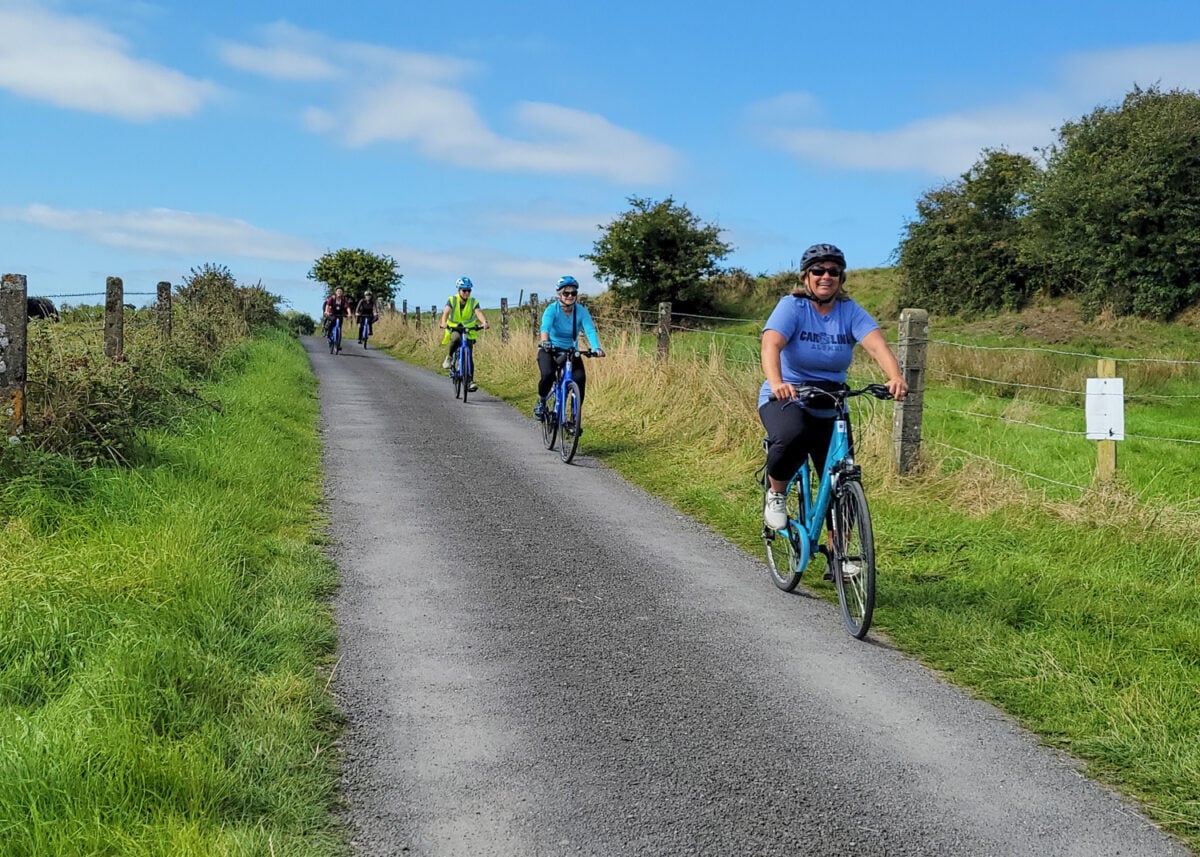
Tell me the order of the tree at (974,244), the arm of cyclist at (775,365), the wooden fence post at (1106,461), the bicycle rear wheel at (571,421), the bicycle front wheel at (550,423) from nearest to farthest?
the arm of cyclist at (775,365) < the wooden fence post at (1106,461) < the bicycle rear wheel at (571,421) < the bicycle front wheel at (550,423) < the tree at (974,244)

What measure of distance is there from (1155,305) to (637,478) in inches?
1306

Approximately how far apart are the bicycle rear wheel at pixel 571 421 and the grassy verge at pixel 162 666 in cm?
364

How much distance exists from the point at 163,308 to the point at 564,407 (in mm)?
7655

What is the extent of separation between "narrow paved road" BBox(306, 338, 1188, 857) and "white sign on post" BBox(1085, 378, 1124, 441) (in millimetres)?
3713

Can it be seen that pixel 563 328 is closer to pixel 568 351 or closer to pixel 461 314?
pixel 568 351

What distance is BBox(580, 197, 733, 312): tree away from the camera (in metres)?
52.3

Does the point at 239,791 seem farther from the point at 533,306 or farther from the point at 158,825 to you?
the point at 533,306

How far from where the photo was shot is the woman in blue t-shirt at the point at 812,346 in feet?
18.9

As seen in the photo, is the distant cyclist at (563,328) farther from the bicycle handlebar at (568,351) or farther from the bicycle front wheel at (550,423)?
the bicycle front wheel at (550,423)

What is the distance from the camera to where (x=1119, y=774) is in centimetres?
383

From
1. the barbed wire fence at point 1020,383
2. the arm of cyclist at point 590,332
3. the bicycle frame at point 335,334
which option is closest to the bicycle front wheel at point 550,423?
the arm of cyclist at point 590,332

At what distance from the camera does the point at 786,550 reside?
21.7 ft

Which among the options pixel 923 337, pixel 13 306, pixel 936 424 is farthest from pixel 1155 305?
pixel 13 306

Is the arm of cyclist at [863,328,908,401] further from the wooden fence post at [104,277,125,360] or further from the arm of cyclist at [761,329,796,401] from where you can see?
the wooden fence post at [104,277,125,360]
